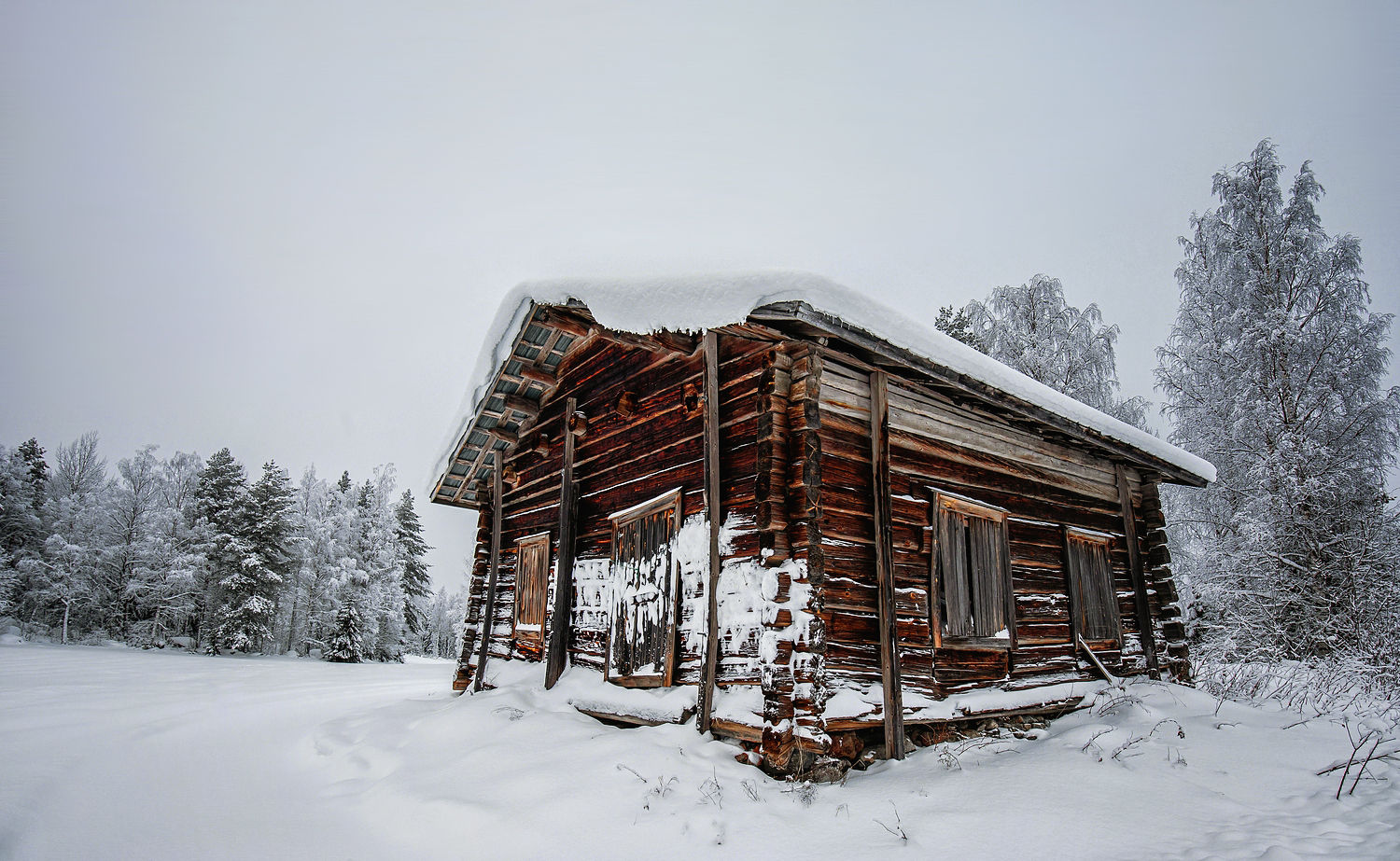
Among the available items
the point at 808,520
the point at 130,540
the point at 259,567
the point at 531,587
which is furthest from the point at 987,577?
the point at 130,540

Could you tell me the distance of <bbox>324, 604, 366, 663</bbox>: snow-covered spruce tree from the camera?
29.1 m

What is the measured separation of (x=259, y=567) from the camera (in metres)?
29.2

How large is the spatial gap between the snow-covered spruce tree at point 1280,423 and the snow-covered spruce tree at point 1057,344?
1.64 metres

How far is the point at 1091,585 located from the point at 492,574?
922 cm

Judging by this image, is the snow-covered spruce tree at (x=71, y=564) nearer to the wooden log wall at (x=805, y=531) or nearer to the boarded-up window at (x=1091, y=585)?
the wooden log wall at (x=805, y=531)

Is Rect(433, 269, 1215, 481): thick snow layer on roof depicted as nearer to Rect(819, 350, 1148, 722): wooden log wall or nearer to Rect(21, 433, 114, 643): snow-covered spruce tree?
Rect(819, 350, 1148, 722): wooden log wall

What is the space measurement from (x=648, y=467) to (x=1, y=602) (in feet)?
117

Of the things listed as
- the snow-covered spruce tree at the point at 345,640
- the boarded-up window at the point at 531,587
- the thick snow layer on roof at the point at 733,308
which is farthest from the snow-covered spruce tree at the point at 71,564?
the thick snow layer on roof at the point at 733,308

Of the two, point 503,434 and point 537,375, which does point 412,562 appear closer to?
point 503,434

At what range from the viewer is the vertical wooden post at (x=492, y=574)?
34.9 ft

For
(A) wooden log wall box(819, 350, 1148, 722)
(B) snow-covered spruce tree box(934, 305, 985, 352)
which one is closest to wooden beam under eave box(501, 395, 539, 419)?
(A) wooden log wall box(819, 350, 1148, 722)

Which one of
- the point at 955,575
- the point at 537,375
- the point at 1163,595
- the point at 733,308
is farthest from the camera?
the point at 1163,595

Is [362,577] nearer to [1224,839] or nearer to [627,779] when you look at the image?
[627,779]

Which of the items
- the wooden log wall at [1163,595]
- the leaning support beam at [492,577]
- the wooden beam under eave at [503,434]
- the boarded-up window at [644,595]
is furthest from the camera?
the wooden beam under eave at [503,434]
